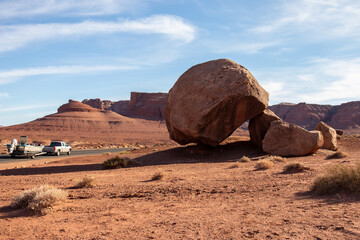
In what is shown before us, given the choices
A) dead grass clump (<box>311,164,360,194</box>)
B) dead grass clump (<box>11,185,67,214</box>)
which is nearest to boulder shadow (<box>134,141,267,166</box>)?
dead grass clump (<box>311,164,360,194</box>)

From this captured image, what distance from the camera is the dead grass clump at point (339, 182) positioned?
7020 millimetres

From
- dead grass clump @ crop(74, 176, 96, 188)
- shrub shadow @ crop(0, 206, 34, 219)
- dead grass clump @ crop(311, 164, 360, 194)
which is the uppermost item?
dead grass clump @ crop(311, 164, 360, 194)

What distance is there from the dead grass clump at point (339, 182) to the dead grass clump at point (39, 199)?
637 cm

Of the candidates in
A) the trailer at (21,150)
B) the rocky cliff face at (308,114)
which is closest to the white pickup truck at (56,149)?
the trailer at (21,150)

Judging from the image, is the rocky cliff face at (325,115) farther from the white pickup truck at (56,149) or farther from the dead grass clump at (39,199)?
the dead grass clump at (39,199)

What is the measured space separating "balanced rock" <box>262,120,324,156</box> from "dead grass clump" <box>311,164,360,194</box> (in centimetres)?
1071

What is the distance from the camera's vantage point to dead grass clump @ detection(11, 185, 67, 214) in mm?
7059

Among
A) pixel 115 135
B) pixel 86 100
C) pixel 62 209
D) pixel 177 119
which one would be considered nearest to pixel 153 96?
pixel 115 135

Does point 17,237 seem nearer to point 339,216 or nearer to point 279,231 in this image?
point 279,231

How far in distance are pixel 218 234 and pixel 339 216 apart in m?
2.24

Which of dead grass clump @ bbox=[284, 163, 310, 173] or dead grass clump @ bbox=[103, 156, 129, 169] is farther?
dead grass clump @ bbox=[103, 156, 129, 169]

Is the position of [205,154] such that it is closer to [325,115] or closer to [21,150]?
[21,150]

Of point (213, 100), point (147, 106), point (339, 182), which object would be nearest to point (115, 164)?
point (213, 100)

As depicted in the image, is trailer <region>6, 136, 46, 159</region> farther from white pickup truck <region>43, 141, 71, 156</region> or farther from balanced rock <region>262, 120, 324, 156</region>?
balanced rock <region>262, 120, 324, 156</region>
